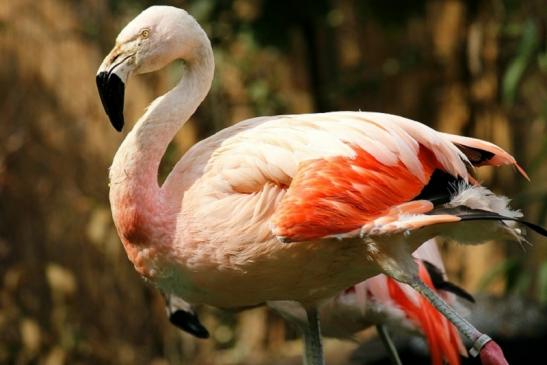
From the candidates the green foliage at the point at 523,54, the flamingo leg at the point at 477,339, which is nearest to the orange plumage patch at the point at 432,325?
the flamingo leg at the point at 477,339

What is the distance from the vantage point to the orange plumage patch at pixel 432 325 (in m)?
3.96

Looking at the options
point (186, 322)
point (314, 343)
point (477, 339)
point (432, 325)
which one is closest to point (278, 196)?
point (477, 339)

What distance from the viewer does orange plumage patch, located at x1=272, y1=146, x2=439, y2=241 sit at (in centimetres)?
280

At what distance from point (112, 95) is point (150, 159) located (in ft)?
0.83

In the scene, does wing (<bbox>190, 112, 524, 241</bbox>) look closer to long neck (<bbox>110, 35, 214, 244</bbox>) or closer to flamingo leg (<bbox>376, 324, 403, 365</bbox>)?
long neck (<bbox>110, 35, 214, 244</bbox>)

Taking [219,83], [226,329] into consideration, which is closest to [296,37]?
[219,83]

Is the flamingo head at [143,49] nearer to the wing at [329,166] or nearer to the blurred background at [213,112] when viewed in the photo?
the wing at [329,166]

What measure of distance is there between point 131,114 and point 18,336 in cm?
143

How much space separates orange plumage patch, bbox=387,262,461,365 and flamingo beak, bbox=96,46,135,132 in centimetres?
142

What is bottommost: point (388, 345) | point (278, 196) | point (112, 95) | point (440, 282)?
point (388, 345)

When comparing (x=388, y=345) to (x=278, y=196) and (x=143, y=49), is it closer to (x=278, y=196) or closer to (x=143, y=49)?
(x=278, y=196)

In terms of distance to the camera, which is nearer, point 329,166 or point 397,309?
point 329,166

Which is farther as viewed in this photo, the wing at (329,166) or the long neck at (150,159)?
the long neck at (150,159)

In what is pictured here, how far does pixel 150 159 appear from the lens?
3.14m
